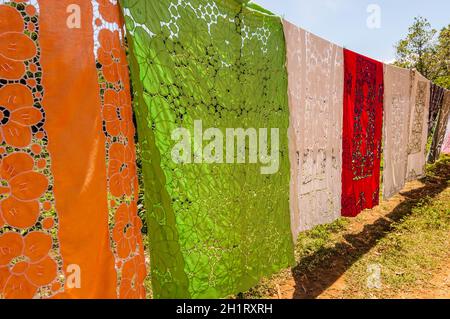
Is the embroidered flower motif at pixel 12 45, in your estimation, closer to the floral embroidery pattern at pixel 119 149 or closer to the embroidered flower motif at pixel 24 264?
the floral embroidery pattern at pixel 119 149

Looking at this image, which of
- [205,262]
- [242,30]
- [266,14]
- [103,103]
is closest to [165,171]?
[103,103]

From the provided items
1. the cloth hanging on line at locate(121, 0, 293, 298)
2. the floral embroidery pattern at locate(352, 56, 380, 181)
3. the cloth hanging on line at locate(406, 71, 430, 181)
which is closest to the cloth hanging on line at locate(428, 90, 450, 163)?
the cloth hanging on line at locate(406, 71, 430, 181)

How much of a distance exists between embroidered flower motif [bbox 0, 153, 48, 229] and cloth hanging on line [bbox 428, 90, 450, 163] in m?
6.10

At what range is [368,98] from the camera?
3.03 metres

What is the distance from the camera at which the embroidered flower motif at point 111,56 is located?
1149 millimetres

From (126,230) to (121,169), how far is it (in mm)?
254

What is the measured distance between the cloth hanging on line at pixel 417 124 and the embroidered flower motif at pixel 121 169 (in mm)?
3998

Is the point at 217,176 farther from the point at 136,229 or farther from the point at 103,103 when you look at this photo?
the point at 103,103

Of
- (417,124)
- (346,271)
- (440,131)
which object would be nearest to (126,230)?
(346,271)

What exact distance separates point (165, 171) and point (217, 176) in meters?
0.34

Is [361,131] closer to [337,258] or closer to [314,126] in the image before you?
[314,126]

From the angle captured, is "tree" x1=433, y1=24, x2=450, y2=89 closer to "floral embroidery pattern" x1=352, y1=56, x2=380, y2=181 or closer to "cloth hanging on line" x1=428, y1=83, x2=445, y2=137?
"cloth hanging on line" x1=428, y1=83, x2=445, y2=137

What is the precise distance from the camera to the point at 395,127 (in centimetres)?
365

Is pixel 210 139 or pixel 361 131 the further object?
pixel 361 131
